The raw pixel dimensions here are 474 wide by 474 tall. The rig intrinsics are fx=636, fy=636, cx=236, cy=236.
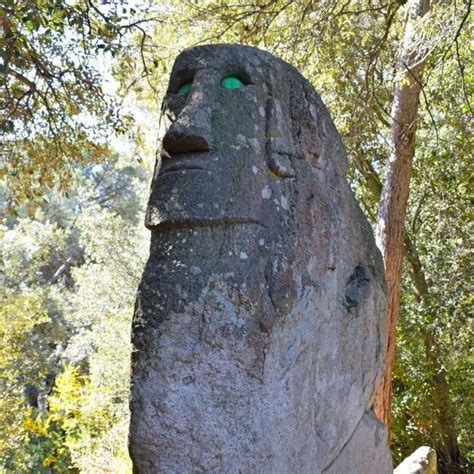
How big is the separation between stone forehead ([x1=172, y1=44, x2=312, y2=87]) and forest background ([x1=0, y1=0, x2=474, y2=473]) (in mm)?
1569

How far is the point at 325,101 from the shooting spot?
22.7 feet

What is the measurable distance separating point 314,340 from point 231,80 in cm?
109

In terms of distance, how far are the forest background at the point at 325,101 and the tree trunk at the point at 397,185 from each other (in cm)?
21

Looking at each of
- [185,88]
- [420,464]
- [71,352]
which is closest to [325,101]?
[420,464]

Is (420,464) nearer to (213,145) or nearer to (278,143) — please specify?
(278,143)

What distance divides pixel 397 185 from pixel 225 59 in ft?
12.5

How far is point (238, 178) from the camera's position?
7.55 feet

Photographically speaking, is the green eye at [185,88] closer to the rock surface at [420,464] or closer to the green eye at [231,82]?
the green eye at [231,82]

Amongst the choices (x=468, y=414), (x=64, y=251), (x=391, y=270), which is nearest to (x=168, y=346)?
(x=391, y=270)

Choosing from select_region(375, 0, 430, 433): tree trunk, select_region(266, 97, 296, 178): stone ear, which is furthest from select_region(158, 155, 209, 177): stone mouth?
select_region(375, 0, 430, 433): tree trunk

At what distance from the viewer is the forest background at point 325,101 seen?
17.0ft

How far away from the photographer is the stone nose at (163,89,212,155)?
2293mm

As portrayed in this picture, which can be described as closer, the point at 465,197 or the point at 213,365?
the point at 213,365

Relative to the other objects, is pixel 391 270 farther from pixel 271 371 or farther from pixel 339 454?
pixel 271 371
